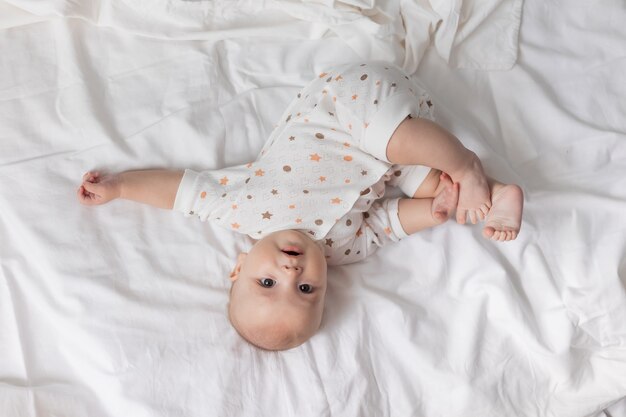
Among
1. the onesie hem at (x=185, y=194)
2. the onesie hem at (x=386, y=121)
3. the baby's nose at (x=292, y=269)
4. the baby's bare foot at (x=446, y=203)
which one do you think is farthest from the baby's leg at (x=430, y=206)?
the onesie hem at (x=185, y=194)

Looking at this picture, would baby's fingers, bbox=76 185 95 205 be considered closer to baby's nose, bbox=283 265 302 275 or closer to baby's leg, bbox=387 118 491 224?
baby's nose, bbox=283 265 302 275

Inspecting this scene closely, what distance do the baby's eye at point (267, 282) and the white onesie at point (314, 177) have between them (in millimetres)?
108

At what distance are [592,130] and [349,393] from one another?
2.35ft

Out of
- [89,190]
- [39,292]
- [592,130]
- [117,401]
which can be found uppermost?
[592,130]

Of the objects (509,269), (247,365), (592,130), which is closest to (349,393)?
(247,365)

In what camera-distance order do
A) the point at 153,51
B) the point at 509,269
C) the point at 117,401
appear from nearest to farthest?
the point at 117,401
the point at 509,269
the point at 153,51

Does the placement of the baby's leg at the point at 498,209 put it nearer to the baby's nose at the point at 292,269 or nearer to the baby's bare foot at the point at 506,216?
the baby's bare foot at the point at 506,216

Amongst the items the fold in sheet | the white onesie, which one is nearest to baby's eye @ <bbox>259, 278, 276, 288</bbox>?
the white onesie

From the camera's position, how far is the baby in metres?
1.15

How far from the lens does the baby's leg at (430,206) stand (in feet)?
3.92

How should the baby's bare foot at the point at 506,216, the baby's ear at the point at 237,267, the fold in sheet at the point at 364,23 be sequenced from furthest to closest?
the fold in sheet at the point at 364,23 → the baby's ear at the point at 237,267 → the baby's bare foot at the point at 506,216

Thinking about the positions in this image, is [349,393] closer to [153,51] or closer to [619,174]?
[619,174]

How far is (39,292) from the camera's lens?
45.8 inches

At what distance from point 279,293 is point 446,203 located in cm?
35
